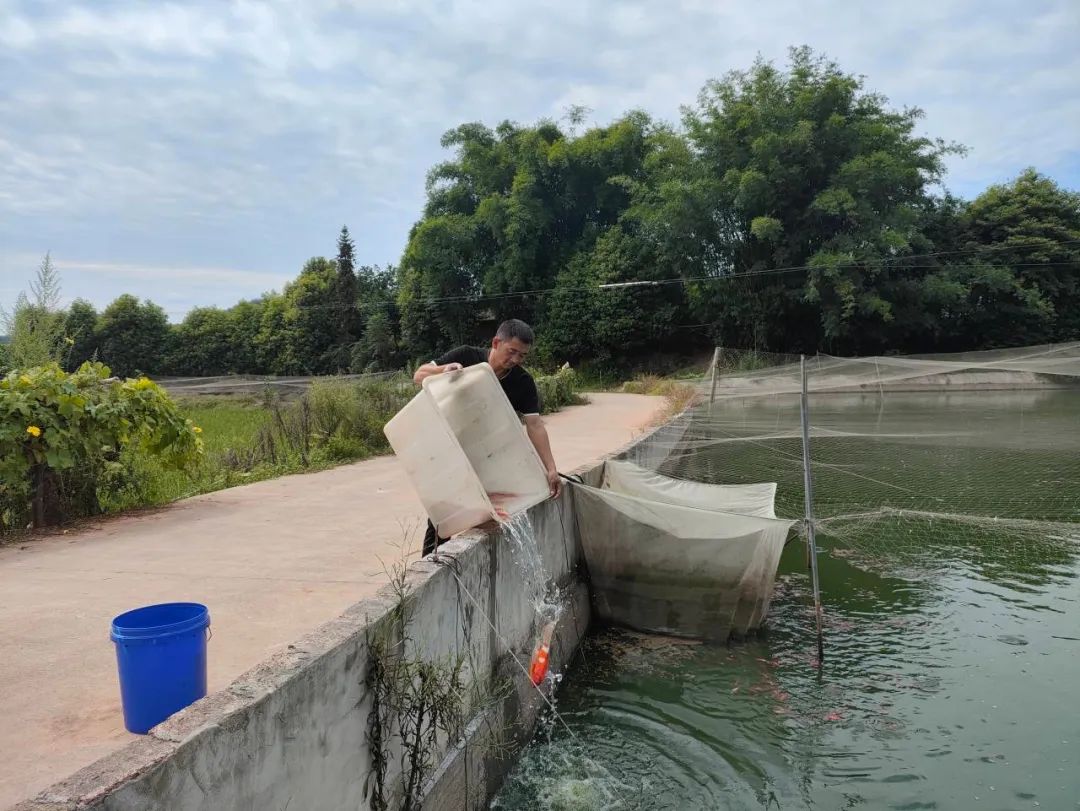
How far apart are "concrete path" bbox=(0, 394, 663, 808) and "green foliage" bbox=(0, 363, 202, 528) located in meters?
0.39

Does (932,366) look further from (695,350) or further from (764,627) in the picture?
(695,350)

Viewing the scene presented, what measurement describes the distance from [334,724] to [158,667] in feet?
2.17

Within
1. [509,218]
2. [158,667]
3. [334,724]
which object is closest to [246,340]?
[509,218]

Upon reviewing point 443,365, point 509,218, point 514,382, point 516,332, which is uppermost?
point 509,218

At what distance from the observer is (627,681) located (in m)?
4.56

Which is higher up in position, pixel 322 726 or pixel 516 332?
pixel 516 332

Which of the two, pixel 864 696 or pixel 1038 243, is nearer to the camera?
pixel 864 696

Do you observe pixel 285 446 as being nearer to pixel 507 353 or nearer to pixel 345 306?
pixel 507 353

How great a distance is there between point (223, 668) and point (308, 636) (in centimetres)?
119

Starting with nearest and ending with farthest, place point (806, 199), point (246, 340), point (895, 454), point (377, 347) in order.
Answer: point (895, 454) → point (806, 199) → point (377, 347) → point (246, 340)

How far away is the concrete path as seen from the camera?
2609 mm

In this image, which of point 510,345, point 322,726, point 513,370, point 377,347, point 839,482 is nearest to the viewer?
→ point 322,726

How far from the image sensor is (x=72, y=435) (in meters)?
5.33

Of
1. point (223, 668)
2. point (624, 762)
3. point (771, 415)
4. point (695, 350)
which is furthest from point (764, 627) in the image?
point (695, 350)
